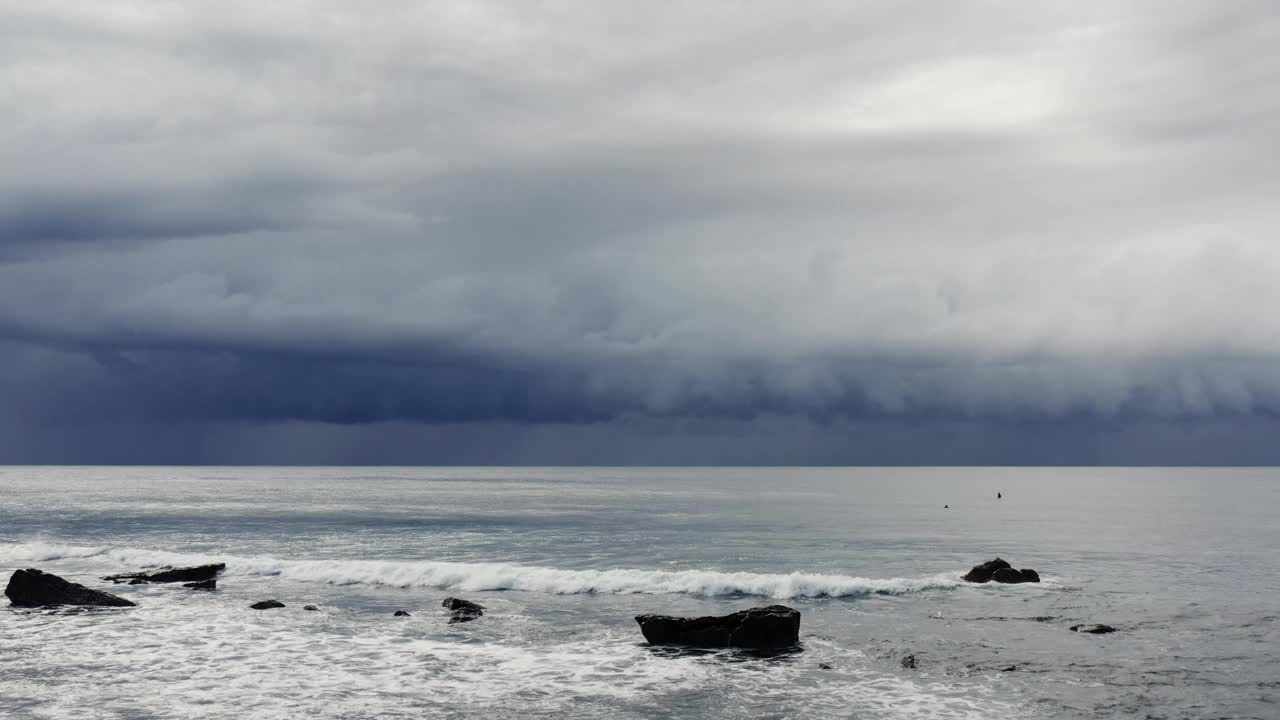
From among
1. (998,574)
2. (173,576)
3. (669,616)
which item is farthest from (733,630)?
(173,576)

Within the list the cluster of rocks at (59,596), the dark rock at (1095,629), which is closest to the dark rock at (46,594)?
the cluster of rocks at (59,596)

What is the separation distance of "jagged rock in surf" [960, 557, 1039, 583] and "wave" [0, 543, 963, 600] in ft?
4.17

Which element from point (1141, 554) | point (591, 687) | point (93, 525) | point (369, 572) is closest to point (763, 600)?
point (591, 687)

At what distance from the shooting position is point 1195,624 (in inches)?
1598

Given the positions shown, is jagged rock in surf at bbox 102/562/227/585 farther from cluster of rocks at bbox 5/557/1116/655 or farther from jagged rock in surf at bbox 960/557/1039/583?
jagged rock in surf at bbox 960/557/1039/583

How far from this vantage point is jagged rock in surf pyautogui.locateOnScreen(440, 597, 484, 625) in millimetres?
41188

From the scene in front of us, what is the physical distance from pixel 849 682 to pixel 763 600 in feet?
61.5

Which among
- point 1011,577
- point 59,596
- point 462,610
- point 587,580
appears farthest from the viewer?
point 1011,577

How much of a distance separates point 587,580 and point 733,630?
18257 mm

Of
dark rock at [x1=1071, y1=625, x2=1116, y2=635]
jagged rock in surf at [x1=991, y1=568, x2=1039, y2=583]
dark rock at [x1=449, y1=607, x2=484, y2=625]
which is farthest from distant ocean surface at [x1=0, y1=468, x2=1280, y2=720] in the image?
jagged rock in surf at [x1=991, y1=568, x2=1039, y2=583]

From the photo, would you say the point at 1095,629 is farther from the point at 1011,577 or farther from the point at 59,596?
the point at 59,596

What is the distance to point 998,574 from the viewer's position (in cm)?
5428

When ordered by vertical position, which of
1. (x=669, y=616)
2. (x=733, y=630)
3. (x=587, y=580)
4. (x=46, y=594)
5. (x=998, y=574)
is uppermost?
(x=669, y=616)

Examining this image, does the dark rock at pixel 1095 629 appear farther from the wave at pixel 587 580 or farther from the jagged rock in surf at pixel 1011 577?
the jagged rock in surf at pixel 1011 577
